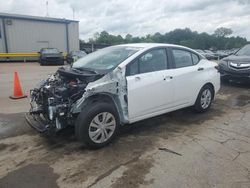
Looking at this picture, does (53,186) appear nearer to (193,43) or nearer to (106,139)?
(106,139)

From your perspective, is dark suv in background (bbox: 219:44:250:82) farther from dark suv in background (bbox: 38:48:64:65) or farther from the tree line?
the tree line

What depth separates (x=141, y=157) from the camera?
365 centimetres

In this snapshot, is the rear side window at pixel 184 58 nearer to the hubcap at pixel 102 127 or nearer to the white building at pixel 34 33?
the hubcap at pixel 102 127

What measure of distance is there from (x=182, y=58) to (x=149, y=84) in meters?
1.34

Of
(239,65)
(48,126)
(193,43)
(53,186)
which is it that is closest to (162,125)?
(48,126)

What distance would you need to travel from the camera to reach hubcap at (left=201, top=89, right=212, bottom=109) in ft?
18.9

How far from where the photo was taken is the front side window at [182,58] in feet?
16.8

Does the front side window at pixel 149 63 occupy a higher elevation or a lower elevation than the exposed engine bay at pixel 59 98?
higher

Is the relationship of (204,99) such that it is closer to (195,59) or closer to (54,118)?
(195,59)

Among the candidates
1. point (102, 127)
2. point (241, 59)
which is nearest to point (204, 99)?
point (102, 127)

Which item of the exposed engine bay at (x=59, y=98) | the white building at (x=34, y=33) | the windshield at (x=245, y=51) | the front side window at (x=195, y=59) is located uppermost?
the white building at (x=34, y=33)

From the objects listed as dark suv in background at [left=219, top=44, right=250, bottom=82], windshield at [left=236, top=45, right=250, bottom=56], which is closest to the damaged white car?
dark suv in background at [left=219, top=44, right=250, bottom=82]

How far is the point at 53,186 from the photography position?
9.66 ft

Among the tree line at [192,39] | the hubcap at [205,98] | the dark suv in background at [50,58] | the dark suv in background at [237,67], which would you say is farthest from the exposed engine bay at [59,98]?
the tree line at [192,39]
